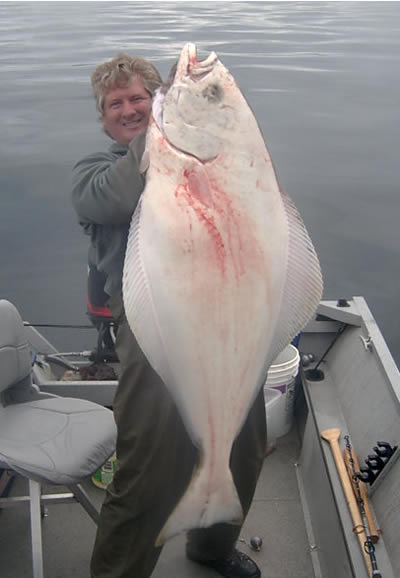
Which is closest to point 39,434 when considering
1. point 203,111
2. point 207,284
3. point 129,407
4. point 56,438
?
point 56,438

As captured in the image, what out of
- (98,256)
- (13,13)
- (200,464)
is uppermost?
(98,256)

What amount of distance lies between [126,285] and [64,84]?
53.7ft

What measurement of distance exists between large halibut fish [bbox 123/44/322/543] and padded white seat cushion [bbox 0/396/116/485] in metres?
0.88

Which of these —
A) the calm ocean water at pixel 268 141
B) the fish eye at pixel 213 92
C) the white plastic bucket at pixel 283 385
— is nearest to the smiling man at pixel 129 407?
the fish eye at pixel 213 92

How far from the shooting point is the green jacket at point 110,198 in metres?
1.73

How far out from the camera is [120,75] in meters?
2.04

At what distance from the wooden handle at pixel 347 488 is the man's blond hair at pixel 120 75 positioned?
1931mm

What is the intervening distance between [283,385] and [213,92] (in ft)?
7.40

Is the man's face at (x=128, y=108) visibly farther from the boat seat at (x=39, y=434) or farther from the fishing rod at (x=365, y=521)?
the fishing rod at (x=365, y=521)

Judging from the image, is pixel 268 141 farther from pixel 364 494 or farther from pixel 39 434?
pixel 39 434

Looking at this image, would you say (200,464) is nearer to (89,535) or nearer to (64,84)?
(89,535)

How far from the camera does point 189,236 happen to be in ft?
4.78

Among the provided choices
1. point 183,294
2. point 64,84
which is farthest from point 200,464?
point 64,84

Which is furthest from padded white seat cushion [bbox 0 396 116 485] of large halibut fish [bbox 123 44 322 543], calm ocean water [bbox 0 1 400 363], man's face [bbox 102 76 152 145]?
calm ocean water [bbox 0 1 400 363]
